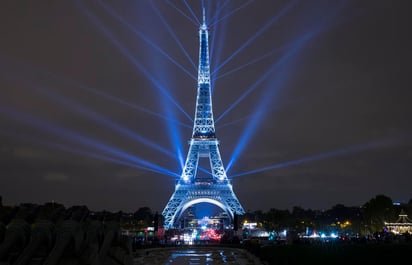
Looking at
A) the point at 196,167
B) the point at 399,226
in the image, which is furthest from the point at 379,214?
the point at 196,167

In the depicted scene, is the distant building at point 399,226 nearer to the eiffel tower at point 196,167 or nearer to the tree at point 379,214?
the tree at point 379,214

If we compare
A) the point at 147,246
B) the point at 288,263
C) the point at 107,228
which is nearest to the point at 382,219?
the point at 147,246

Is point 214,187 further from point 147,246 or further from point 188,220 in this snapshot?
point 188,220

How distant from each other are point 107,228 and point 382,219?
275 ft

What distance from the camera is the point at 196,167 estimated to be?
8931cm

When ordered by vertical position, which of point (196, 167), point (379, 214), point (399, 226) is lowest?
point (399, 226)

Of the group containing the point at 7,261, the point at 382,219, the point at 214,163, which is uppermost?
the point at 214,163

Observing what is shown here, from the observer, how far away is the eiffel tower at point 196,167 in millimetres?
85875

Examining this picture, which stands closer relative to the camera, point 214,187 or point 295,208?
point 214,187

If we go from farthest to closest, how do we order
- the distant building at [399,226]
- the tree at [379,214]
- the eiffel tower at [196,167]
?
1. the tree at [379,214]
2. the distant building at [399,226]
3. the eiffel tower at [196,167]

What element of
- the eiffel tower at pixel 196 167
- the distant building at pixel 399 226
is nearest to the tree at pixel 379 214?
the distant building at pixel 399 226

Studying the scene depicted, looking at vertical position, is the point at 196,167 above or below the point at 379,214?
above

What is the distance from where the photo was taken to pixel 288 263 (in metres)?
21.8

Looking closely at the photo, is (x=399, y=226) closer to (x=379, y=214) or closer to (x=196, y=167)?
(x=379, y=214)
